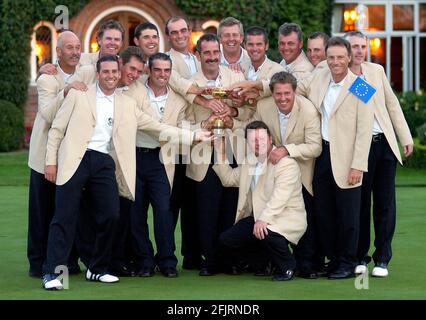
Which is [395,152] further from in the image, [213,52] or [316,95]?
[213,52]

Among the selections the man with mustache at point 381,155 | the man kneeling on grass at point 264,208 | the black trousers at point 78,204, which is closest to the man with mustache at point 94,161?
the black trousers at point 78,204

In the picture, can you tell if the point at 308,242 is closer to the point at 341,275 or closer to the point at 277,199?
the point at 341,275

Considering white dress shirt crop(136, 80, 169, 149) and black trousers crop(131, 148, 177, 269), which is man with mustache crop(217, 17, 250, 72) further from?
black trousers crop(131, 148, 177, 269)

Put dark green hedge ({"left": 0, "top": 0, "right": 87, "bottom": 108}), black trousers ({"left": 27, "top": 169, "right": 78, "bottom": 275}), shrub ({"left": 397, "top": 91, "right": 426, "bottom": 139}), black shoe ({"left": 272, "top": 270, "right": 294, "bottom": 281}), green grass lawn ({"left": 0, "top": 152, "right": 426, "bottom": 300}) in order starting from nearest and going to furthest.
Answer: green grass lawn ({"left": 0, "top": 152, "right": 426, "bottom": 300})
black shoe ({"left": 272, "top": 270, "right": 294, "bottom": 281})
black trousers ({"left": 27, "top": 169, "right": 78, "bottom": 275})
dark green hedge ({"left": 0, "top": 0, "right": 87, "bottom": 108})
shrub ({"left": 397, "top": 91, "right": 426, "bottom": 139})

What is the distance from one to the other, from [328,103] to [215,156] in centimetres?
97

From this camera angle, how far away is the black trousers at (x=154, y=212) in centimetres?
915

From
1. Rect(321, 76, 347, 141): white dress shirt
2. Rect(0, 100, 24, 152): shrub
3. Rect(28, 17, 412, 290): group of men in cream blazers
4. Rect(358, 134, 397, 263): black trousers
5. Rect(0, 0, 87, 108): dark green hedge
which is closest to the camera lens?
Rect(28, 17, 412, 290): group of men in cream blazers

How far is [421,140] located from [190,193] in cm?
1089

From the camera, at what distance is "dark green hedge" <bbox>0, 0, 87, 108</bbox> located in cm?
2597

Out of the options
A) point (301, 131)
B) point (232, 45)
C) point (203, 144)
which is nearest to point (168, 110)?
point (203, 144)

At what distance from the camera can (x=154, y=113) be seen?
30.3 feet

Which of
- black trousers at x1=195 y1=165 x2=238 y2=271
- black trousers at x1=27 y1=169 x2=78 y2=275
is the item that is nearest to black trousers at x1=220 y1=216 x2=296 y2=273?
black trousers at x1=195 y1=165 x2=238 y2=271

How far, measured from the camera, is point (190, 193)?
9594 millimetres

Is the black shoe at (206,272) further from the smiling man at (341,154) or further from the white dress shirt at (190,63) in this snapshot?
the white dress shirt at (190,63)
